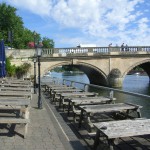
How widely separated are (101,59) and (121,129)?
30870 mm

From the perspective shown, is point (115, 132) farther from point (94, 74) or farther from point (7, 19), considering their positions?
point (7, 19)

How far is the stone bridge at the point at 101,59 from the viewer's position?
A: 107 ft

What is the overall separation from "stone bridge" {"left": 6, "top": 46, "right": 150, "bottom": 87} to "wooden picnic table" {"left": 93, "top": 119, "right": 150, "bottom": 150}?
90.5 feet

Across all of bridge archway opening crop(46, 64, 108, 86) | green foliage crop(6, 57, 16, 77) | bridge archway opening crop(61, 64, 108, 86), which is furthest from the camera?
bridge archway opening crop(61, 64, 108, 86)

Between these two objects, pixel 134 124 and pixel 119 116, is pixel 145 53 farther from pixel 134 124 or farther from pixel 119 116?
pixel 134 124

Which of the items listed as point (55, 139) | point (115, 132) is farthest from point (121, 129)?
point (55, 139)

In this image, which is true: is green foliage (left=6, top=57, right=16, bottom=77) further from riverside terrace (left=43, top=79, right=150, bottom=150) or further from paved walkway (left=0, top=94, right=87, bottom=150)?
paved walkway (left=0, top=94, right=87, bottom=150)

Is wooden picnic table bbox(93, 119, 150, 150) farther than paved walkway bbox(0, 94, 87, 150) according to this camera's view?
No

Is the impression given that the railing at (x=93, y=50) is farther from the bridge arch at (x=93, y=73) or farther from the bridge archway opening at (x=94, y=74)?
the bridge archway opening at (x=94, y=74)

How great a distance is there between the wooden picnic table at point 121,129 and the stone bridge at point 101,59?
27570 mm

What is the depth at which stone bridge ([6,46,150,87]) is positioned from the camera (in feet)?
107

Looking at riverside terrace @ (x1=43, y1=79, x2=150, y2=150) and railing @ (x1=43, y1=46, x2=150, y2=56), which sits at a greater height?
railing @ (x1=43, y1=46, x2=150, y2=56)

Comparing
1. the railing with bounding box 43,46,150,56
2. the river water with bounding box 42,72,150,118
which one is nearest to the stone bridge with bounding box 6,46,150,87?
the railing with bounding box 43,46,150,56

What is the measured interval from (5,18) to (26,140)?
41771 mm
